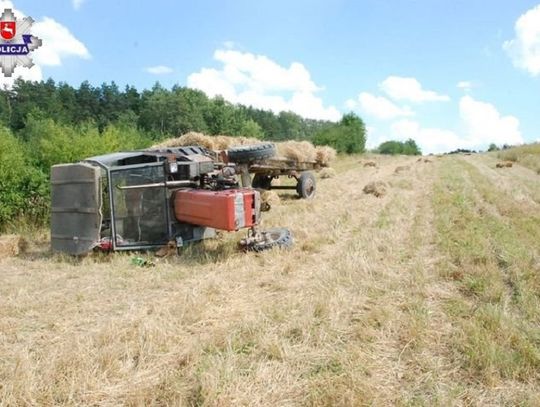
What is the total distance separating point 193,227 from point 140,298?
2.28 meters

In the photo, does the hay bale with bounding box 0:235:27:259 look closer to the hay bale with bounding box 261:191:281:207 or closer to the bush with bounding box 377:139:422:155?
the hay bale with bounding box 261:191:281:207

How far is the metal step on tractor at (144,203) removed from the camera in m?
6.23

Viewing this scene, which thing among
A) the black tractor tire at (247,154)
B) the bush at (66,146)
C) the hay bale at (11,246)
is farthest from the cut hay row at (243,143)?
the hay bale at (11,246)

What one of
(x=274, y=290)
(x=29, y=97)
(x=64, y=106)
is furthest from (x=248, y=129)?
(x=274, y=290)

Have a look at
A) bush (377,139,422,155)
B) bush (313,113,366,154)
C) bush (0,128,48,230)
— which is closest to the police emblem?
bush (0,128,48,230)

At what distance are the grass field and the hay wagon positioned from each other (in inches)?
126

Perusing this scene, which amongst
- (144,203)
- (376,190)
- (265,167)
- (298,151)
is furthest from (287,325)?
(298,151)

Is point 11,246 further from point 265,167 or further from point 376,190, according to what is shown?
point 376,190

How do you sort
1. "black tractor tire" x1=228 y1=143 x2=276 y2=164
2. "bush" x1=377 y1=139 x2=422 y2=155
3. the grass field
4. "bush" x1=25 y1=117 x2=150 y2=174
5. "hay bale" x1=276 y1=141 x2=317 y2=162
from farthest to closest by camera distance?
"bush" x1=377 y1=139 x2=422 y2=155, "hay bale" x1=276 y1=141 x2=317 y2=162, "bush" x1=25 y1=117 x2=150 y2=174, "black tractor tire" x1=228 y1=143 x2=276 y2=164, the grass field

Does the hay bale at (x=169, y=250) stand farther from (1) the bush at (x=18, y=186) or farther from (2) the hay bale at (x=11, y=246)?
(1) the bush at (x=18, y=186)

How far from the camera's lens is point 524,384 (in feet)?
9.34

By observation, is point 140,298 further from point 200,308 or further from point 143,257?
point 143,257

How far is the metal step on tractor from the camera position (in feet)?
20.4

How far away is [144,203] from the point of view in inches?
255
